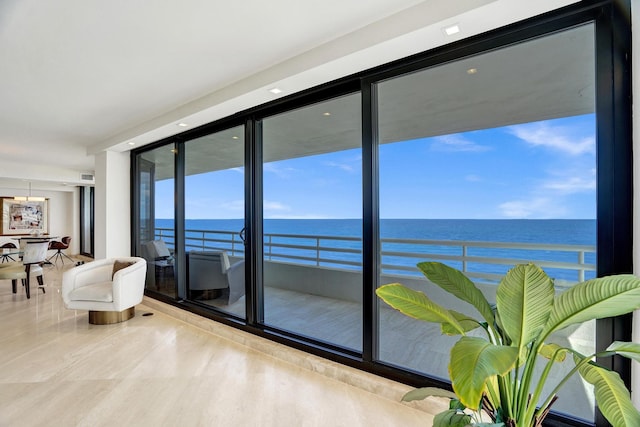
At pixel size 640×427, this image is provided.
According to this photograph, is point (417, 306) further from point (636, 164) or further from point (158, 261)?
point (158, 261)

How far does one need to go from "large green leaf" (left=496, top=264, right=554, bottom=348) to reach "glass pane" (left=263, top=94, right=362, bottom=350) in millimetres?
1566

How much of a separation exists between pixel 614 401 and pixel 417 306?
0.67 m

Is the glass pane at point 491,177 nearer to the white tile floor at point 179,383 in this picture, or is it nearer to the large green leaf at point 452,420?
the white tile floor at point 179,383

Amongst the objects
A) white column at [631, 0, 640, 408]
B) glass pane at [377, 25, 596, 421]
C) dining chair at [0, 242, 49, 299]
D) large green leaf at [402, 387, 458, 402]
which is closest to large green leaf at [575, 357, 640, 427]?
large green leaf at [402, 387, 458, 402]

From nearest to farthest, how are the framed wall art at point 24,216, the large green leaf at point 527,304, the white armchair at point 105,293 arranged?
the large green leaf at point 527,304
the white armchair at point 105,293
the framed wall art at point 24,216

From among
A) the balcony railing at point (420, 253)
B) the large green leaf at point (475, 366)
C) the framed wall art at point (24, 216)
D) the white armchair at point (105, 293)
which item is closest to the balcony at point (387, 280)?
the balcony railing at point (420, 253)

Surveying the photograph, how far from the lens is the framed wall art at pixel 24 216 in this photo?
31.9 feet

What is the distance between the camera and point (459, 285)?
4.50 feet

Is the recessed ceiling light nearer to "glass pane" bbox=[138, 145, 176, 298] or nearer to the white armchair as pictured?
"glass pane" bbox=[138, 145, 176, 298]

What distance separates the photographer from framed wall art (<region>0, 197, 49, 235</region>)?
31.9 feet

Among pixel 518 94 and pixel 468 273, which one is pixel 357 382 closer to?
pixel 468 273

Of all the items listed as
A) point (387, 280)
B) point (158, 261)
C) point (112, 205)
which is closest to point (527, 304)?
point (387, 280)

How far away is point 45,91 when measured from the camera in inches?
121

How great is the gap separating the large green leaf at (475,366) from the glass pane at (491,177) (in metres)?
1.19
